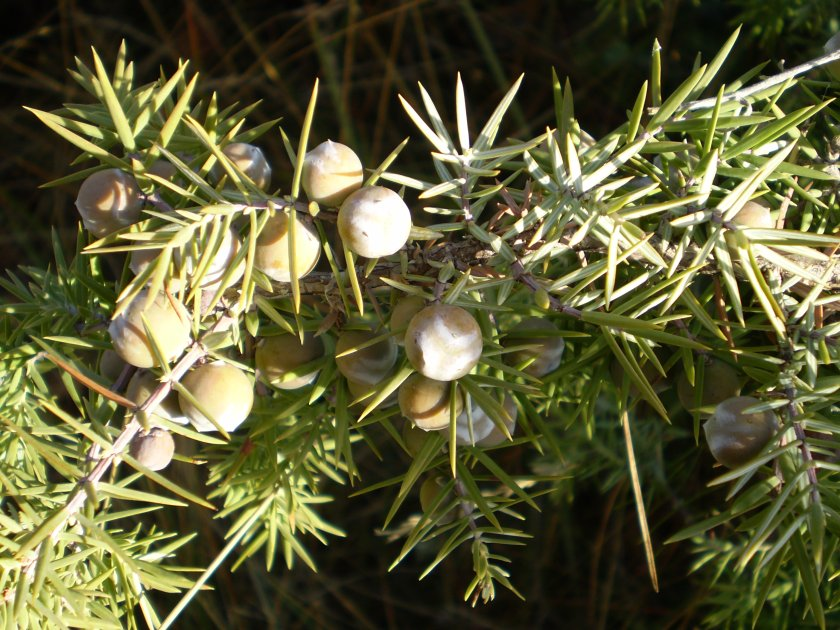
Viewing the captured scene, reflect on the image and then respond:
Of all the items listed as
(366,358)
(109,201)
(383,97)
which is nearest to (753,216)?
(366,358)

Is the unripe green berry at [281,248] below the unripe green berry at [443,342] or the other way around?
the other way around

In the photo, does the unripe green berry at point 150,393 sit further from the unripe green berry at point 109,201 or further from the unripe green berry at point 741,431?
the unripe green berry at point 741,431

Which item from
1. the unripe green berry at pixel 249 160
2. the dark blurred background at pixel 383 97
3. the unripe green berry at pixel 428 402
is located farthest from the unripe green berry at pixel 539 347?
the dark blurred background at pixel 383 97

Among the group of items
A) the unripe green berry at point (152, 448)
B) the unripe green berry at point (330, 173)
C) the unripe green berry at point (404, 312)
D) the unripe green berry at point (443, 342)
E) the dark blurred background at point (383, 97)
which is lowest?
the dark blurred background at point (383, 97)

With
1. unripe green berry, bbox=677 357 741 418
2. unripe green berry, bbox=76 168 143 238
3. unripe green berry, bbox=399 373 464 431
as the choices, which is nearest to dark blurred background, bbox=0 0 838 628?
unripe green berry, bbox=677 357 741 418

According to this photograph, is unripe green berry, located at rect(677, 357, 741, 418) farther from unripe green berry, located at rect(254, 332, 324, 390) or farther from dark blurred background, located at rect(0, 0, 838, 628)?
dark blurred background, located at rect(0, 0, 838, 628)

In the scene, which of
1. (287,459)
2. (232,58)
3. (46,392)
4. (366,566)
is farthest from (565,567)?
(232,58)
